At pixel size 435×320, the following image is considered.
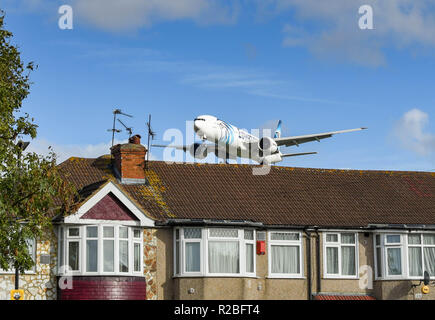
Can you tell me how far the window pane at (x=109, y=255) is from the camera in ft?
101

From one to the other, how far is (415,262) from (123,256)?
38.9 feet

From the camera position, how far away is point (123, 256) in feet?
103

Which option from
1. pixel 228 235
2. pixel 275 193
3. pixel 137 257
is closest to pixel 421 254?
pixel 275 193

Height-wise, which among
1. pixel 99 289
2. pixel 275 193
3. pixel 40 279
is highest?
pixel 275 193

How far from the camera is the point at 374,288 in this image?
3425 centimetres

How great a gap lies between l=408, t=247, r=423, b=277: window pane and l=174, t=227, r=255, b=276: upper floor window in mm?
6821

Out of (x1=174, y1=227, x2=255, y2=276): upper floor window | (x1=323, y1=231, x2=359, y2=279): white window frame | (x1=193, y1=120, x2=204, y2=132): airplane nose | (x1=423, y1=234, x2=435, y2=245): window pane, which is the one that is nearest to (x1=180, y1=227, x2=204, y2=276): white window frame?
(x1=174, y1=227, x2=255, y2=276): upper floor window

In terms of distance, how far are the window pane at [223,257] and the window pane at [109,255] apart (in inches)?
143

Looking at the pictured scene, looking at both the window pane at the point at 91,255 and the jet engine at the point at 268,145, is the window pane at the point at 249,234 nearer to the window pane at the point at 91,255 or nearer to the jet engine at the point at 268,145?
the window pane at the point at 91,255

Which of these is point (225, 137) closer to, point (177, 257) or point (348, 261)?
point (348, 261)

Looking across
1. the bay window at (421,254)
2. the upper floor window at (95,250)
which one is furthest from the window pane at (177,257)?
the bay window at (421,254)
